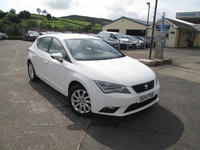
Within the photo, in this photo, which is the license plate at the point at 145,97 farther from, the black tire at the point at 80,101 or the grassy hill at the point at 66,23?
the grassy hill at the point at 66,23

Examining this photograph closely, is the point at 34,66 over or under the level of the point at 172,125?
over

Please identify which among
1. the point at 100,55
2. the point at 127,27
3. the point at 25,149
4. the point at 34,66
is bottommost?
the point at 25,149

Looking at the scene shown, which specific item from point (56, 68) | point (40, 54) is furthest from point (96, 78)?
point (40, 54)

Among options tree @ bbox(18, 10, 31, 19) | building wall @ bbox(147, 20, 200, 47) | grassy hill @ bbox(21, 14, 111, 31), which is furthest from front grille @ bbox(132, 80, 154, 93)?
tree @ bbox(18, 10, 31, 19)

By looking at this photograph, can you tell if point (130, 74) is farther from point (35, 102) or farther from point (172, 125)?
point (35, 102)

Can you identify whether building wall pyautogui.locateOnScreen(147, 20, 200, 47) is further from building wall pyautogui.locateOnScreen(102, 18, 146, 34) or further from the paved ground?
the paved ground

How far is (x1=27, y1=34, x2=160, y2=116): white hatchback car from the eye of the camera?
2.86m

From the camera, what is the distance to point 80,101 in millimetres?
3268

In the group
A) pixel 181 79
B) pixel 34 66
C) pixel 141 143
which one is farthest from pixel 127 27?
pixel 141 143

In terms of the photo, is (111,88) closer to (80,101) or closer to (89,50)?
(80,101)

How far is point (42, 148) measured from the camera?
244 cm

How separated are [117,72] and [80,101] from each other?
0.92 meters

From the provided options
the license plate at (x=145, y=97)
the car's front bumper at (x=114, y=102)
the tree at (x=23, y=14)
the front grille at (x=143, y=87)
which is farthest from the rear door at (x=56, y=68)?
the tree at (x=23, y=14)

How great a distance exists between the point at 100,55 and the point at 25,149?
7.84 ft
